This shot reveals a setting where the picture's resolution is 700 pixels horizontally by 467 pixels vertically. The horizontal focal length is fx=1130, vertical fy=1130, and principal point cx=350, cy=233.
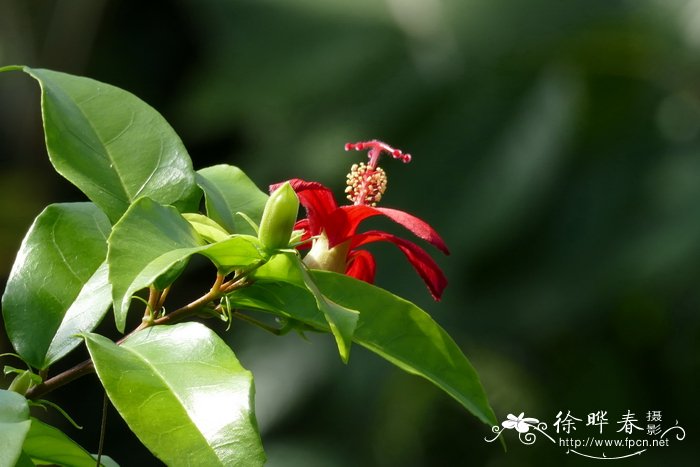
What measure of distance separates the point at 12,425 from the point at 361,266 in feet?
0.93

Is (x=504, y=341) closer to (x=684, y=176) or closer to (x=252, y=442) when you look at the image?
(x=684, y=176)

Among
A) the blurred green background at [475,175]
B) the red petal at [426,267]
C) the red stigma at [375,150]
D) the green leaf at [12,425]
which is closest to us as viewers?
the green leaf at [12,425]

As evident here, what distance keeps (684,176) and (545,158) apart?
34cm

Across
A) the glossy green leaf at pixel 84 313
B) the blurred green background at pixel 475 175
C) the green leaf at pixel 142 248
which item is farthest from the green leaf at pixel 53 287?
the blurred green background at pixel 475 175

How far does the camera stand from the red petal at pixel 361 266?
2.45 feet

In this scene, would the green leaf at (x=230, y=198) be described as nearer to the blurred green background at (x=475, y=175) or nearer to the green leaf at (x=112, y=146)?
the green leaf at (x=112, y=146)

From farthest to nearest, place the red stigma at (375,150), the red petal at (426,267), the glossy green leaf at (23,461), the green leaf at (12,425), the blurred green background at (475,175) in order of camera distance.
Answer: the blurred green background at (475,175) < the red stigma at (375,150) < the red petal at (426,267) < the glossy green leaf at (23,461) < the green leaf at (12,425)

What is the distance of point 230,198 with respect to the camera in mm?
763

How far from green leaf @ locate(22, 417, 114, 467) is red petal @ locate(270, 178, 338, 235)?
198 millimetres

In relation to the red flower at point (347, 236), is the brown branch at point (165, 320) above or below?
below

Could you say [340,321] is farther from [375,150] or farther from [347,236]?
[375,150]

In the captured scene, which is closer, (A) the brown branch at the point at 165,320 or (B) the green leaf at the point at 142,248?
(B) the green leaf at the point at 142,248

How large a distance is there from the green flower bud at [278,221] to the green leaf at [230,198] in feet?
0.28

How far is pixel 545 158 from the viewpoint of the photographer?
282cm
